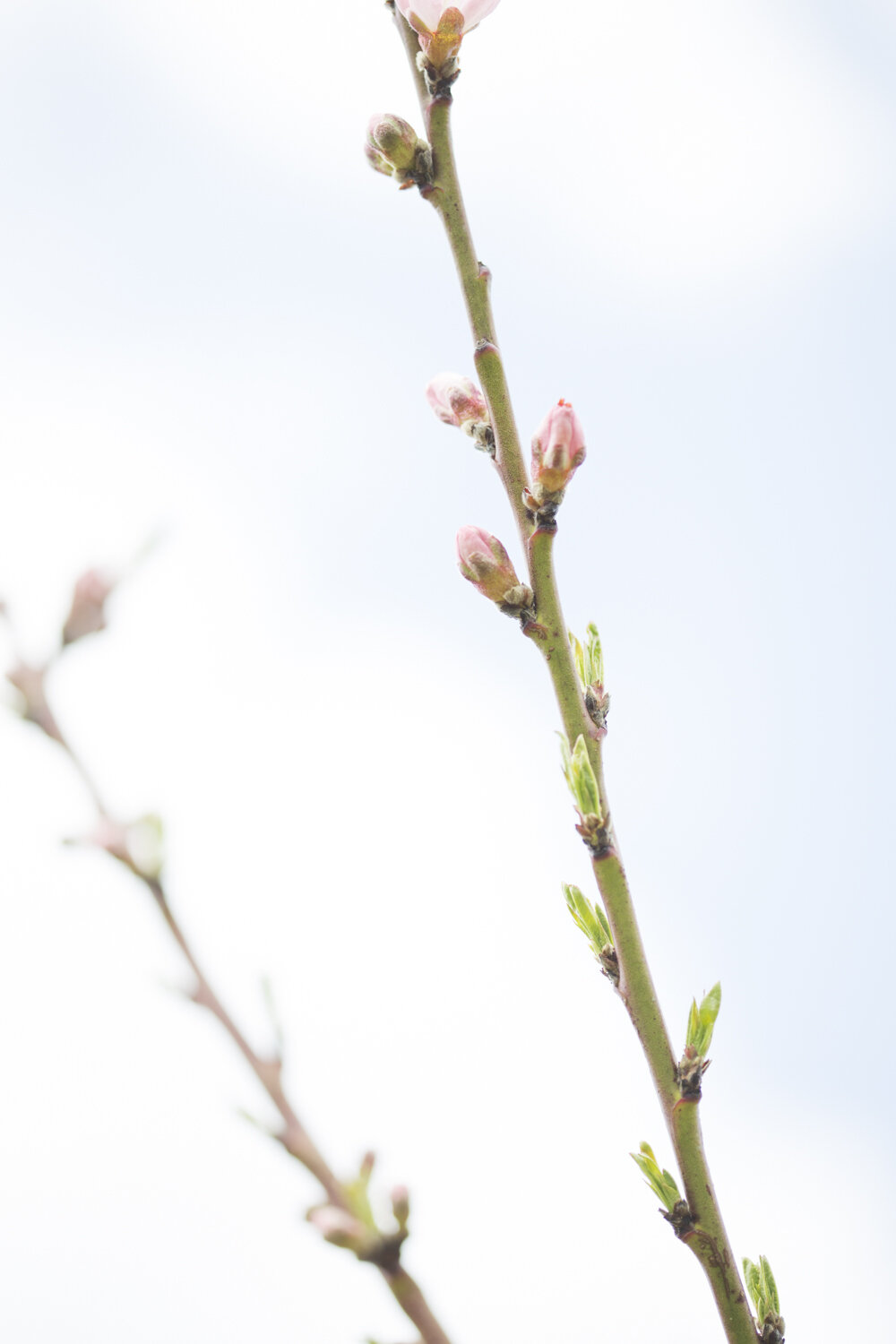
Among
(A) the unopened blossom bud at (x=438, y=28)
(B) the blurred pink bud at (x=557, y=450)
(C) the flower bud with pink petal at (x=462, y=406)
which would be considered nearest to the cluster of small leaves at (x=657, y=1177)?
(B) the blurred pink bud at (x=557, y=450)

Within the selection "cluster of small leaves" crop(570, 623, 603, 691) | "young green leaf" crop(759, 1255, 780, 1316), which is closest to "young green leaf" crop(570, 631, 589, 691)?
"cluster of small leaves" crop(570, 623, 603, 691)

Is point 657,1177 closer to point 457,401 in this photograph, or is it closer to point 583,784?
point 583,784

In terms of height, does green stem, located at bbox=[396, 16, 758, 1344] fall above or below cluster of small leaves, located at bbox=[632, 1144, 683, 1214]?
above

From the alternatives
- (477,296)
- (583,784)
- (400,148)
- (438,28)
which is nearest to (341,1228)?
(583,784)

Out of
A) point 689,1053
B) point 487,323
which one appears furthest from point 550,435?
point 689,1053

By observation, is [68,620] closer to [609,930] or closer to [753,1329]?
[609,930]

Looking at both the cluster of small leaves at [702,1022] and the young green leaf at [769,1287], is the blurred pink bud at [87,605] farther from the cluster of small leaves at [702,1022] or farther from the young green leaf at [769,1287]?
the young green leaf at [769,1287]

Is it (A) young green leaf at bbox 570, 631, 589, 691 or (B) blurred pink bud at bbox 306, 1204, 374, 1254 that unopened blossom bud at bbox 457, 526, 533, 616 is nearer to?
(A) young green leaf at bbox 570, 631, 589, 691
